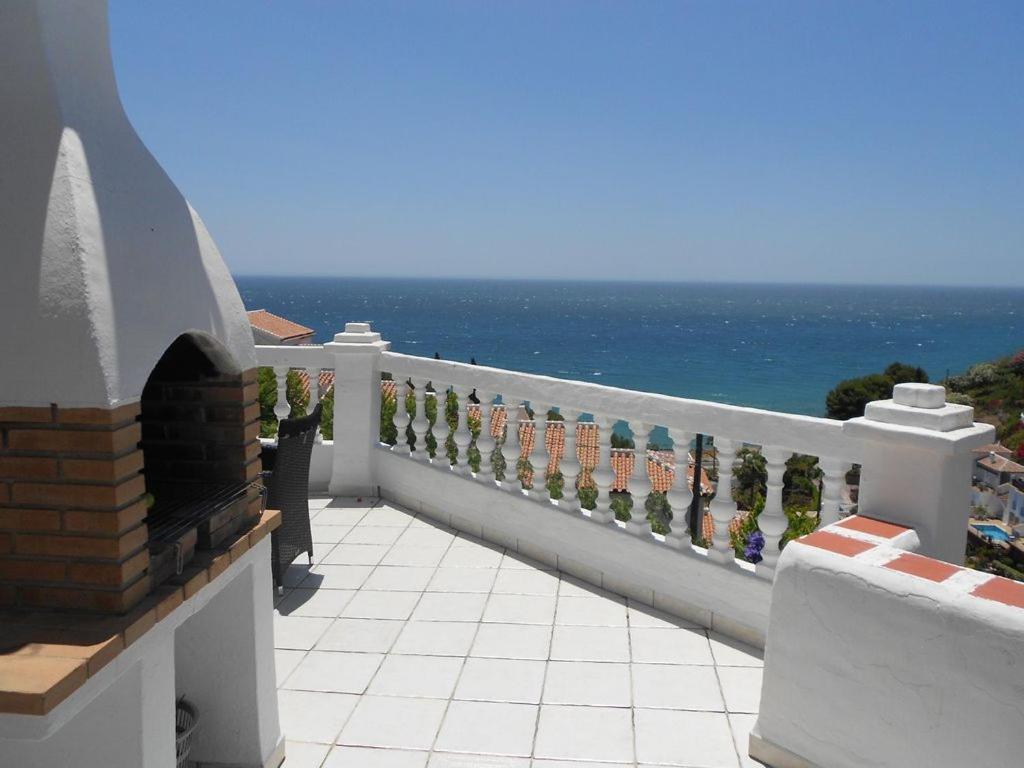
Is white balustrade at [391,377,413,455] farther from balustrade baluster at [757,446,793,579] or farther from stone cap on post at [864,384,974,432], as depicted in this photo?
stone cap on post at [864,384,974,432]

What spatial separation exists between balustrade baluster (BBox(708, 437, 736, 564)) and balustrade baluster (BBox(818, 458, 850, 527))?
0.50m

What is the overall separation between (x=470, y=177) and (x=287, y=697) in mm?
97980

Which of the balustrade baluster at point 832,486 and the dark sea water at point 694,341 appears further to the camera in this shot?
the dark sea water at point 694,341

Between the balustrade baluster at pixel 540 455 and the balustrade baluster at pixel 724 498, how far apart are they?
1.34 m

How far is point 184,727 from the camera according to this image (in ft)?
8.80

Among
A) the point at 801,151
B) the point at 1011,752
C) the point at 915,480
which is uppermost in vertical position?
the point at 801,151

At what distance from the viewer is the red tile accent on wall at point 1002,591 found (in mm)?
2223

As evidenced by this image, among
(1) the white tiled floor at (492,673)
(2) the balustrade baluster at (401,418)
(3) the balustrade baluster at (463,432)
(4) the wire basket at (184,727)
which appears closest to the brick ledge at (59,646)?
(4) the wire basket at (184,727)

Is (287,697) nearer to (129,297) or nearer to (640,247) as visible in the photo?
(129,297)

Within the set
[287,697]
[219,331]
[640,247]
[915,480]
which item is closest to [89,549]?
[219,331]

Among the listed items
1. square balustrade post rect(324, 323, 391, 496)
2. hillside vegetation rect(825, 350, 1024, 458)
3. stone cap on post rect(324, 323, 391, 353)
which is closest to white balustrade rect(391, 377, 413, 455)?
square balustrade post rect(324, 323, 391, 496)

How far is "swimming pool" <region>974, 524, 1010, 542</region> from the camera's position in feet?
50.9

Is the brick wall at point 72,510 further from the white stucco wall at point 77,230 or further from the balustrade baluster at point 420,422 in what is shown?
the balustrade baluster at point 420,422

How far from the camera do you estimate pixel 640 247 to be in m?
137
